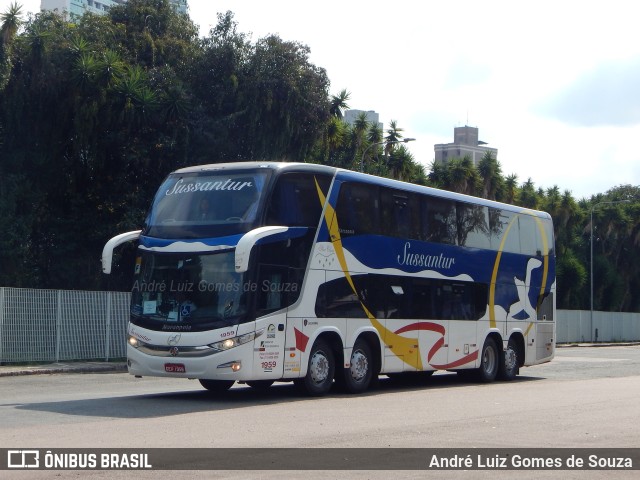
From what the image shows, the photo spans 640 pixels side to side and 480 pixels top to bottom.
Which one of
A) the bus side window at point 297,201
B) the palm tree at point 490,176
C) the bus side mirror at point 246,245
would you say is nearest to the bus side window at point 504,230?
the bus side window at point 297,201

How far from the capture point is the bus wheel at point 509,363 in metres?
23.3

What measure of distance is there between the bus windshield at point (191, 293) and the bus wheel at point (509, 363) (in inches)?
383

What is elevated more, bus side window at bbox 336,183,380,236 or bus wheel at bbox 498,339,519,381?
bus side window at bbox 336,183,380,236

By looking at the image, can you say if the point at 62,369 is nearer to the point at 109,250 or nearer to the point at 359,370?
the point at 109,250

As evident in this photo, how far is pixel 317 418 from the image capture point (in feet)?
45.0

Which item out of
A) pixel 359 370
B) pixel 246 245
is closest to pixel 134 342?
pixel 246 245

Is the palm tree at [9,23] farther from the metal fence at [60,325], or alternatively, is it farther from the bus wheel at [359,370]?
the bus wheel at [359,370]

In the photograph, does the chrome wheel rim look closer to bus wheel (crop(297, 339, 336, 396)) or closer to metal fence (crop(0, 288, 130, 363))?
bus wheel (crop(297, 339, 336, 396))

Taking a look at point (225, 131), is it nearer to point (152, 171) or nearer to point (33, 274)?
point (152, 171)

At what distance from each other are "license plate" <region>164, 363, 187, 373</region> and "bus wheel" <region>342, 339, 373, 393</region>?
356cm

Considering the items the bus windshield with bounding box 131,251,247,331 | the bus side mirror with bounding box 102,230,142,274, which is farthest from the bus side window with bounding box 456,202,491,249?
the bus side mirror with bounding box 102,230,142,274

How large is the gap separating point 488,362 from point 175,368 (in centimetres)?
989

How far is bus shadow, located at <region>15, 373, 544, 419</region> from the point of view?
560 inches

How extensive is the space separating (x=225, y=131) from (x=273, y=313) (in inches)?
697
